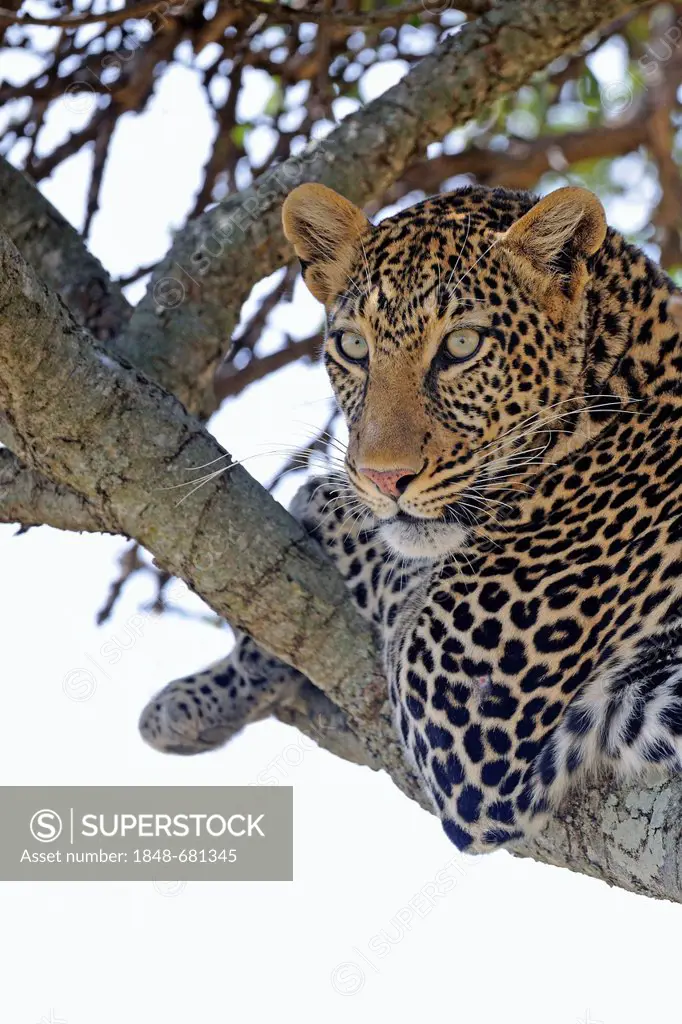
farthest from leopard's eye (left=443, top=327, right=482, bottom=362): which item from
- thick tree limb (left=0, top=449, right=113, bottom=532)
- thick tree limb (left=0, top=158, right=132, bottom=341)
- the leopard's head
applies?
thick tree limb (left=0, top=158, right=132, bottom=341)

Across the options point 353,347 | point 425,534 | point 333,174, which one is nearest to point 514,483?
point 425,534

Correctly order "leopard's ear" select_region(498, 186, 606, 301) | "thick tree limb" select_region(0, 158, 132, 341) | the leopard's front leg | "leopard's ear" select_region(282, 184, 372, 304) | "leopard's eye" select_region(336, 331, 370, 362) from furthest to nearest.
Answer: "thick tree limb" select_region(0, 158, 132, 341), the leopard's front leg, "leopard's ear" select_region(282, 184, 372, 304), "leopard's eye" select_region(336, 331, 370, 362), "leopard's ear" select_region(498, 186, 606, 301)

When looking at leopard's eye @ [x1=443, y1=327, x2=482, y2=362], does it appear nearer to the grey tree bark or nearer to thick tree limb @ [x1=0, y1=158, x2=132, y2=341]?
the grey tree bark

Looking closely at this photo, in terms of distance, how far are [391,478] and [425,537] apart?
1.04 ft

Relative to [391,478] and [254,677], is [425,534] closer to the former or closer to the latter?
[391,478]

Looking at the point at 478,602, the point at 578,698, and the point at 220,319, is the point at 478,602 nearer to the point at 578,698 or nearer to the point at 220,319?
the point at 578,698

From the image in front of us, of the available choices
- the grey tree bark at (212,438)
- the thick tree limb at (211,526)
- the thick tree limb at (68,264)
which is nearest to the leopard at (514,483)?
the thick tree limb at (211,526)

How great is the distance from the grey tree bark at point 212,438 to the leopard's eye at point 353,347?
690 millimetres

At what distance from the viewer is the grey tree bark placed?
411cm

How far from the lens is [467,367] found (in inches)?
186

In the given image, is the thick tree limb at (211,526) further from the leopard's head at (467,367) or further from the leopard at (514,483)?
the leopard's head at (467,367)

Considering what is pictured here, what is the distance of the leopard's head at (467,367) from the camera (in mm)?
4668

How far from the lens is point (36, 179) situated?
266 inches

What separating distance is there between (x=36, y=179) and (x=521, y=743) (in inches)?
156
